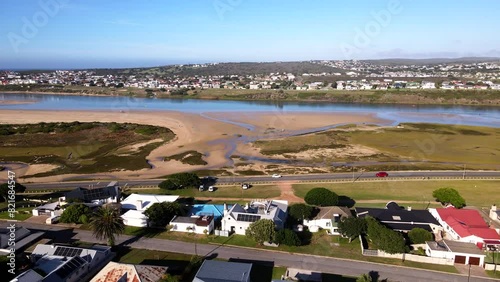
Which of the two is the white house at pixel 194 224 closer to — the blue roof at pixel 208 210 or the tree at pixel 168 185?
the blue roof at pixel 208 210

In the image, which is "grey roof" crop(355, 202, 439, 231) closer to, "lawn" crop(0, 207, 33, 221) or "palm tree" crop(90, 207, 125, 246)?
"palm tree" crop(90, 207, 125, 246)

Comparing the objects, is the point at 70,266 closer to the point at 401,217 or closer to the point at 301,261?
the point at 301,261

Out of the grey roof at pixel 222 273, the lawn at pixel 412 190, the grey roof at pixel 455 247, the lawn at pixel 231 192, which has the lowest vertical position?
the lawn at pixel 412 190

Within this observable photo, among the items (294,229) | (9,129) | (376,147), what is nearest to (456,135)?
(376,147)

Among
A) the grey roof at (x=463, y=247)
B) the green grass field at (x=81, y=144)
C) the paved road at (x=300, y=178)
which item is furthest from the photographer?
the green grass field at (x=81, y=144)

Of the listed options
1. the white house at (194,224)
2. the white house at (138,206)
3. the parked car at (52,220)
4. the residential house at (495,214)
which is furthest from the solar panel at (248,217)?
the residential house at (495,214)

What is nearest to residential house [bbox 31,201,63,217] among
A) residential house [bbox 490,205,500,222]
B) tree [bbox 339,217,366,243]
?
tree [bbox 339,217,366,243]
